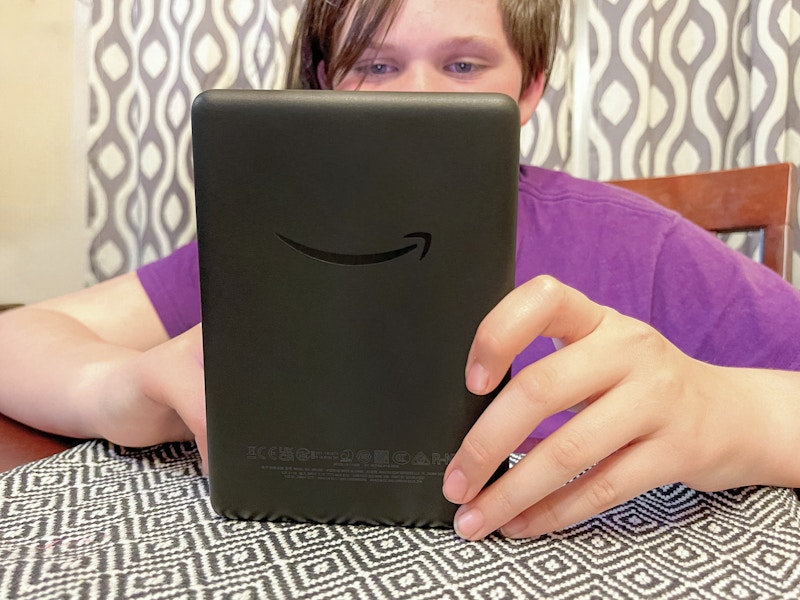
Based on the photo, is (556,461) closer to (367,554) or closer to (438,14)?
(367,554)

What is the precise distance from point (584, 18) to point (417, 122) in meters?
1.32

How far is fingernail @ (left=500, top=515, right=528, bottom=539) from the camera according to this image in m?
0.32

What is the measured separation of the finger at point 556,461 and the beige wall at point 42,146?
1551 mm

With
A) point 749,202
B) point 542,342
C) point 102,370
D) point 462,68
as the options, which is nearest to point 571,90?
point 749,202

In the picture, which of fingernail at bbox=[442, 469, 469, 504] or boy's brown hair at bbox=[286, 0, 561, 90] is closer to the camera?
fingernail at bbox=[442, 469, 469, 504]

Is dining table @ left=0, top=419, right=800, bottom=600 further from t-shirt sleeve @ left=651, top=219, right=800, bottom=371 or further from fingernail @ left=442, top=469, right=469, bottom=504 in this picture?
t-shirt sleeve @ left=651, top=219, right=800, bottom=371

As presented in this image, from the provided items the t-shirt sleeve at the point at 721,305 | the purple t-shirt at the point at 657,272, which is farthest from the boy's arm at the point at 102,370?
the t-shirt sleeve at the point at 721,305

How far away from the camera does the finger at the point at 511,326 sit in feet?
0.99

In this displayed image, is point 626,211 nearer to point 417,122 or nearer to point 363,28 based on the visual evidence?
point 363,28

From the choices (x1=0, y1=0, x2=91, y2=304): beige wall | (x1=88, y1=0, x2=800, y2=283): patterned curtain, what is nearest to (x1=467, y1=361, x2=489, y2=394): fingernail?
(x1=88, y1=0, x2=800, y2=283): patterned curtain

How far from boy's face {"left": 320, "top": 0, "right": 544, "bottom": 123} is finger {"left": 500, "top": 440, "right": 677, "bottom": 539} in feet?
1.69

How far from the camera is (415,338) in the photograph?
0.31 metres

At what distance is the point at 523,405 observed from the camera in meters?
0.32

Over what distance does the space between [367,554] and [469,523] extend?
5 cm
